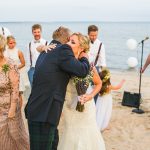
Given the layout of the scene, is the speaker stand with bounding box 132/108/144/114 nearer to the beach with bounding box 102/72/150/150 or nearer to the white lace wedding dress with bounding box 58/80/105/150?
the beach with bounding box 102/72/150/150

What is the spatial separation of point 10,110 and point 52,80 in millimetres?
1014

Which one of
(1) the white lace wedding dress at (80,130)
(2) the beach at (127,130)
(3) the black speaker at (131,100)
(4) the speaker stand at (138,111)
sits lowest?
(2) the beach at (127,130)

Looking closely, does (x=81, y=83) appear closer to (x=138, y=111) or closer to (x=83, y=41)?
(x=83, y=41)

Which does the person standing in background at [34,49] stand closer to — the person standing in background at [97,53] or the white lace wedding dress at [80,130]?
the person standing in background at [97,53]

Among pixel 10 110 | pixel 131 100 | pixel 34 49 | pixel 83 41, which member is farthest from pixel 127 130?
pixel 83 41

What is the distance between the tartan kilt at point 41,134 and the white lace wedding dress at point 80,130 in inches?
24.1

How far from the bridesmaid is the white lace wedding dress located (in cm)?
59

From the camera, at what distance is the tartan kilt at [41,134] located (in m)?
4.41

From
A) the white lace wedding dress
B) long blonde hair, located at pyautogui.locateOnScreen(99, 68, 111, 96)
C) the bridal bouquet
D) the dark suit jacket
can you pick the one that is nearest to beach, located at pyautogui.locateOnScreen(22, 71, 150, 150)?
long blonde hair, located at pyautogui.locateOnScreen(99, 68, 111, 96)

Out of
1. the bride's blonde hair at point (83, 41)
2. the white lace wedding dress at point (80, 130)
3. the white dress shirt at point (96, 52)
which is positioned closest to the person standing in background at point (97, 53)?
the white dress shirt at point (96, 52)

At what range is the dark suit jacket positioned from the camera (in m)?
4.18

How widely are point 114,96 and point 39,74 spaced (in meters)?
7.19

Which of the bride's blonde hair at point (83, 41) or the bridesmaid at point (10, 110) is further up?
the bride's blonde hair at point (83, 41)

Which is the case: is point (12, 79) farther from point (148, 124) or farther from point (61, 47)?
point (148, 124)
